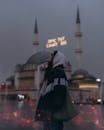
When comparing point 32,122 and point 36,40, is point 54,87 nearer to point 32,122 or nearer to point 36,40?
point 32,122

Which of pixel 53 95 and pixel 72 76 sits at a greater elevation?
pixel 72 76

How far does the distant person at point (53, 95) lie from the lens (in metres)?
4.80

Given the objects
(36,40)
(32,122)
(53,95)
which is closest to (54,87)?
(53,95)

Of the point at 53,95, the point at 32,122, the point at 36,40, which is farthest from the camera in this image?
the point at 36,40

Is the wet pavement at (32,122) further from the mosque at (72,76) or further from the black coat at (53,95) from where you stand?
the mosque at (72,76)

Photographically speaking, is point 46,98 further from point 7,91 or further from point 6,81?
point 6,81

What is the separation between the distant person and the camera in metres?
4.80

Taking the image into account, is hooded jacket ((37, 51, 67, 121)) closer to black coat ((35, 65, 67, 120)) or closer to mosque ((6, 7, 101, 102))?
black coat ((35, 65, 67, 120))

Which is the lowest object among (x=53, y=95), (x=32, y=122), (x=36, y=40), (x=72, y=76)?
(x=32, y=122)

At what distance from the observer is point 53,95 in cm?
482

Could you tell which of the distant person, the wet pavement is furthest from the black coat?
the wet pavement

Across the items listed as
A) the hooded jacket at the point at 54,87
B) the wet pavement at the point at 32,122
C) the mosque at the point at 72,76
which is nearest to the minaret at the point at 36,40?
the mosque at the point at 72,76

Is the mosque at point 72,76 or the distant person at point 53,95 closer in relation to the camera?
the distant person at point 53,95

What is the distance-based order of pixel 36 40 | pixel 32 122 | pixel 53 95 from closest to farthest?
pixel 53 95, pixel 32 122, pixel 36 40
